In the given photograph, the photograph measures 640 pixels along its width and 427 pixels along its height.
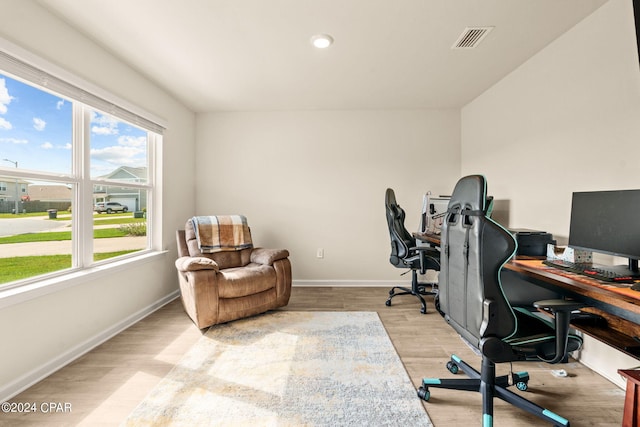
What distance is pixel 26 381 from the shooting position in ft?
5.91

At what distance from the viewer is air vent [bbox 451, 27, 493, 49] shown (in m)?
2.18

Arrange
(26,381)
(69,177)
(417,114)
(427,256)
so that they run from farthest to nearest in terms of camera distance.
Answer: (417,114) → (427,256) → (69,177) → (26,381)

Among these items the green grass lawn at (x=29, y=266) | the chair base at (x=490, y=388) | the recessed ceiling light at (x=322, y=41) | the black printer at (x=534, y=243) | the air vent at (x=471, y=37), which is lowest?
the chair base at (x=490, y=388)

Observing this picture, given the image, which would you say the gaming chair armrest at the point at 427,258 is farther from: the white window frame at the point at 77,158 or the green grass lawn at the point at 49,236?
the green grass lawn at the point at 49,236

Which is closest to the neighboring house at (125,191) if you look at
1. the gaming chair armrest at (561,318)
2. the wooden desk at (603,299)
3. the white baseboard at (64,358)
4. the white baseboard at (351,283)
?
the white baseboard at (64,358)

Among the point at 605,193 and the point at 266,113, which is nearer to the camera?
the point at 605,193

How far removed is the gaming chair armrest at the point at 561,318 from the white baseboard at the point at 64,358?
2934 millimetres

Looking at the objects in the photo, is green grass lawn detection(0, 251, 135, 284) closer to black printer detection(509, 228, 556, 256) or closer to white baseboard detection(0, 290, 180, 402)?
white baseboard detection(0, 290, 180, 402)

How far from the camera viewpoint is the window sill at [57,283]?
1723 millimetres

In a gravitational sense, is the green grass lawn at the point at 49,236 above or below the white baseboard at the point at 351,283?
above

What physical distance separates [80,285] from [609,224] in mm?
3550

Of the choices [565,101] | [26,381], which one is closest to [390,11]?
[565,101]

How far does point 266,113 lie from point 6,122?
2718mm

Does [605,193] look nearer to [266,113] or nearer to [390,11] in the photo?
[390,11]
